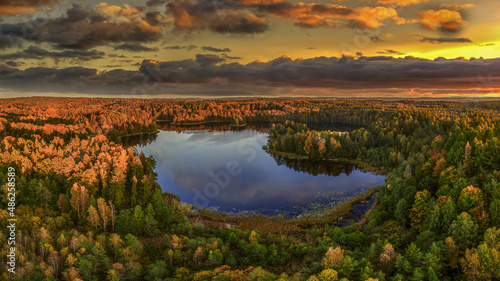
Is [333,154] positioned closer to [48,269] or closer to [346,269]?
[346,269]

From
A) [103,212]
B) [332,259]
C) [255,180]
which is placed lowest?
[255,180]

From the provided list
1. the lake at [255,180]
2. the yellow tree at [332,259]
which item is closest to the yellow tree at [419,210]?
the lake at [255,180]

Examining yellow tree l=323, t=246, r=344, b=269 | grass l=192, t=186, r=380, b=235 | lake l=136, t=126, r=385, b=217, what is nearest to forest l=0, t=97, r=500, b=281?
yellow tree l=323, t=246, r=344, b=269

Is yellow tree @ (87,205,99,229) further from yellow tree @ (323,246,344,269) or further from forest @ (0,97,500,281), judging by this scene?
yellow tree @ (323,246,344,269)

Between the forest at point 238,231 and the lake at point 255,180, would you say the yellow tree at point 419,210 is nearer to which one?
the forest at point 238,231

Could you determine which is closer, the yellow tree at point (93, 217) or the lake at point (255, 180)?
the yellow tree at point (93, 217)

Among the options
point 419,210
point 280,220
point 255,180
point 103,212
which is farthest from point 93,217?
point 419,210

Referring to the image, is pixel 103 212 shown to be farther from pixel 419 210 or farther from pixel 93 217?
pixel 419 210

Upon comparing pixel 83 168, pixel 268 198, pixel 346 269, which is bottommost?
pixel 268 198

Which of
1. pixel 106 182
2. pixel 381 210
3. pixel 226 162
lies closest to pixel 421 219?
pixel 381 210
